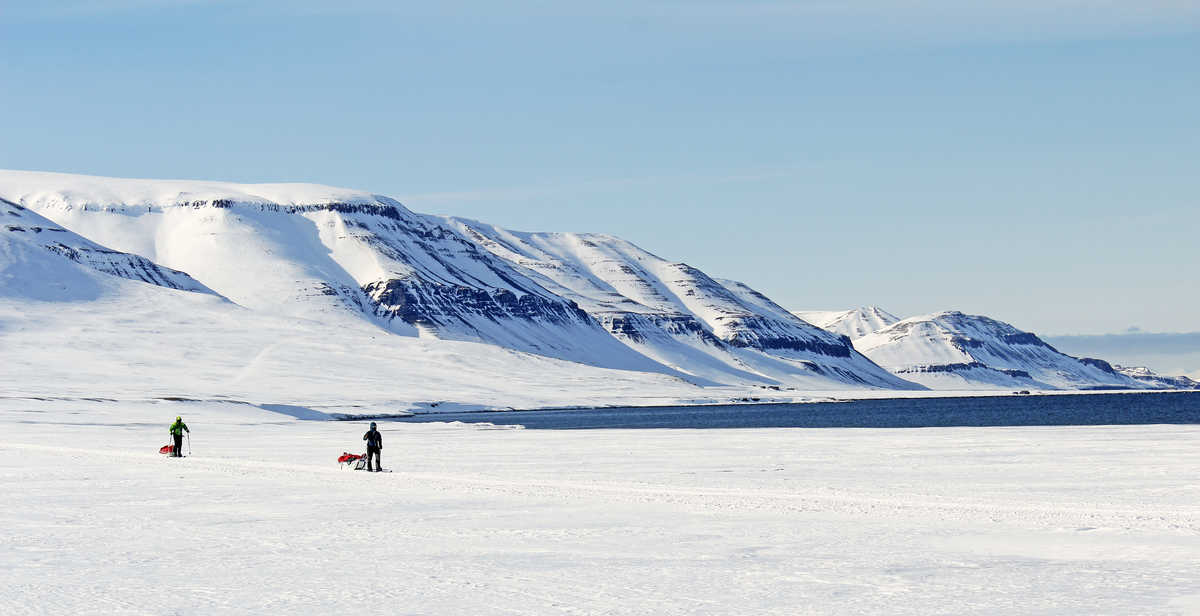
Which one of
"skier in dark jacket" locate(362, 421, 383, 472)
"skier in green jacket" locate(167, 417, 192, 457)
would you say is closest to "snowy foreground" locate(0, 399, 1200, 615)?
"skier in dark jacket" locate(362, 421, 383, 472)

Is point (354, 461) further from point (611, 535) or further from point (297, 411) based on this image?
point (297, 411)

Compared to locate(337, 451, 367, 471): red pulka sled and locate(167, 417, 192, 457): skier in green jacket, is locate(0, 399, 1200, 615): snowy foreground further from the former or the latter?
locate(167, 417, 192, 457): skier in green jacket

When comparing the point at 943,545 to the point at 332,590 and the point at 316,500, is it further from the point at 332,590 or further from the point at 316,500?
the point at 316,500

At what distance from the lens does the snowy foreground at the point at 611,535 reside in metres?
20.8

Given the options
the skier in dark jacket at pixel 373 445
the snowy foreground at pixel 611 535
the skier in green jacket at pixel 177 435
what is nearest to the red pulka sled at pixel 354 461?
the snowy foreground at pixel 611 535

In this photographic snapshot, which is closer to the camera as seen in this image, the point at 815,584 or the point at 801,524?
the point at 815,584

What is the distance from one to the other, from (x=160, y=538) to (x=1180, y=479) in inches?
1149

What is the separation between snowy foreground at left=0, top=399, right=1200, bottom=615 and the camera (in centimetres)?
2081

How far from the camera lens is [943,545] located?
26516 mm

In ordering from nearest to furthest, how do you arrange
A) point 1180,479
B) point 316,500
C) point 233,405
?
point 316,500 < point 1180,479 < point 233,405

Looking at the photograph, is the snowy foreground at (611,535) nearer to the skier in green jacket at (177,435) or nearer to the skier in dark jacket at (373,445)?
the skier in dark jacket at (373,445)

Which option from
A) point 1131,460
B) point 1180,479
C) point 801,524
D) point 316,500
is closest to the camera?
point 801,524

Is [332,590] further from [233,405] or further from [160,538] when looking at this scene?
[233,405]

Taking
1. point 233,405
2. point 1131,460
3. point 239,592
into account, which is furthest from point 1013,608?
point 233,405
